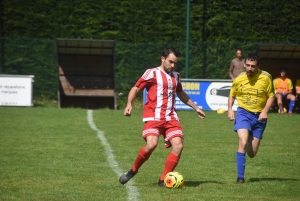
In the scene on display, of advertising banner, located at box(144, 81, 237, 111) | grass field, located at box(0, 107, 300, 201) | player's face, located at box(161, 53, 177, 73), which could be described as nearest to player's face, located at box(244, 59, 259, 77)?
player's face, located at box(161, 53, 177, 73)

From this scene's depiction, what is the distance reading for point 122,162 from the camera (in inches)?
408

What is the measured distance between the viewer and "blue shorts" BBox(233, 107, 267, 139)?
891cm

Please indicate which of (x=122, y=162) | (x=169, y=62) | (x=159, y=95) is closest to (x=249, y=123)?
(x=159, y=95)

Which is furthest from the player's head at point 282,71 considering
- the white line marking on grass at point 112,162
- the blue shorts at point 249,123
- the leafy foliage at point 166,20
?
the blue shorts at point 249,123

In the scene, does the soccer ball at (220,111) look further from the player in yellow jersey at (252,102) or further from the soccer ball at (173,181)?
the soccer ball at (173,181)

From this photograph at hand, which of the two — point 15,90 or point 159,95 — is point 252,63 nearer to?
point 159,95

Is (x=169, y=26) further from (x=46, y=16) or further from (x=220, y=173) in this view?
(x=220, y=173)

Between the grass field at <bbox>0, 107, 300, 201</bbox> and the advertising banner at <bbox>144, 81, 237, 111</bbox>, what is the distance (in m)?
3.18

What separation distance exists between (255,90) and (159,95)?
1.54 meters

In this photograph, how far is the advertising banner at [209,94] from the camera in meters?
21.2

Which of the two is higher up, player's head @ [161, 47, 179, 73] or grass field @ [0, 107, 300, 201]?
player's head @ [161, 47, 179, 73]

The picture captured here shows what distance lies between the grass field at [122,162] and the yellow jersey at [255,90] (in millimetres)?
1005

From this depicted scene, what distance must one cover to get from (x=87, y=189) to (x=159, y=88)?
4.99 feet

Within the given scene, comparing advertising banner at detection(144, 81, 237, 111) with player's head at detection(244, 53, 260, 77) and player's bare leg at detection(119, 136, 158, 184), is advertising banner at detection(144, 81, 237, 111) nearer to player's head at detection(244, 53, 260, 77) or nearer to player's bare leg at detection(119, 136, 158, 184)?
player's head at detection(244, 53, 260, 77)
